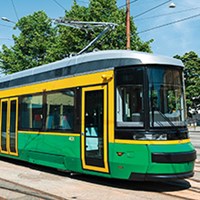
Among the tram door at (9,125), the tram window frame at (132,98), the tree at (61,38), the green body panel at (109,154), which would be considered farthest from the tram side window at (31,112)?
the tree at (61,38)

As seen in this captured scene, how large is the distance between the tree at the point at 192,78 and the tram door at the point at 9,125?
43.4m

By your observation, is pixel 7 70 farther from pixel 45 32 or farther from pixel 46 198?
pixel 46 198

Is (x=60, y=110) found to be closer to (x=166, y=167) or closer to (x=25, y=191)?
(x=25, y=191)

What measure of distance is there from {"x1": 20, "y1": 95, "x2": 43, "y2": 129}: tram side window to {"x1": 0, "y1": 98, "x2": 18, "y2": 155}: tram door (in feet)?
1.70

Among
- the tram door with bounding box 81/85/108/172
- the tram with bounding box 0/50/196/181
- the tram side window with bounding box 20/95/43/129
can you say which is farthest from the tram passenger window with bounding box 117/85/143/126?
the tram side window with bounding box 20/95/43/129

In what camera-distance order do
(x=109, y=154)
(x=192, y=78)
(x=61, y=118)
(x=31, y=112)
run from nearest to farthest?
(x=109, y=154) < (x=61, y=118) < (x=31, y=112) < (x=192, y=78)

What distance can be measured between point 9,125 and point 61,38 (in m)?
20.6

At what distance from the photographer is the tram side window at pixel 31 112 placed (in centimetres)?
1026

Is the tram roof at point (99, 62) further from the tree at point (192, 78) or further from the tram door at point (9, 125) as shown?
the tree at point (192, 78)

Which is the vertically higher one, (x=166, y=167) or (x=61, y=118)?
(x=61, y=118)

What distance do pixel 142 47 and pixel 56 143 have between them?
22.0 meters

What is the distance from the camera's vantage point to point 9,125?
39.0ft

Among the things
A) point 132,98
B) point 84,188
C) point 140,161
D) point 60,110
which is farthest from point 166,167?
point 60,110

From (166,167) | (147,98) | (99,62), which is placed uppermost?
(99,62)
